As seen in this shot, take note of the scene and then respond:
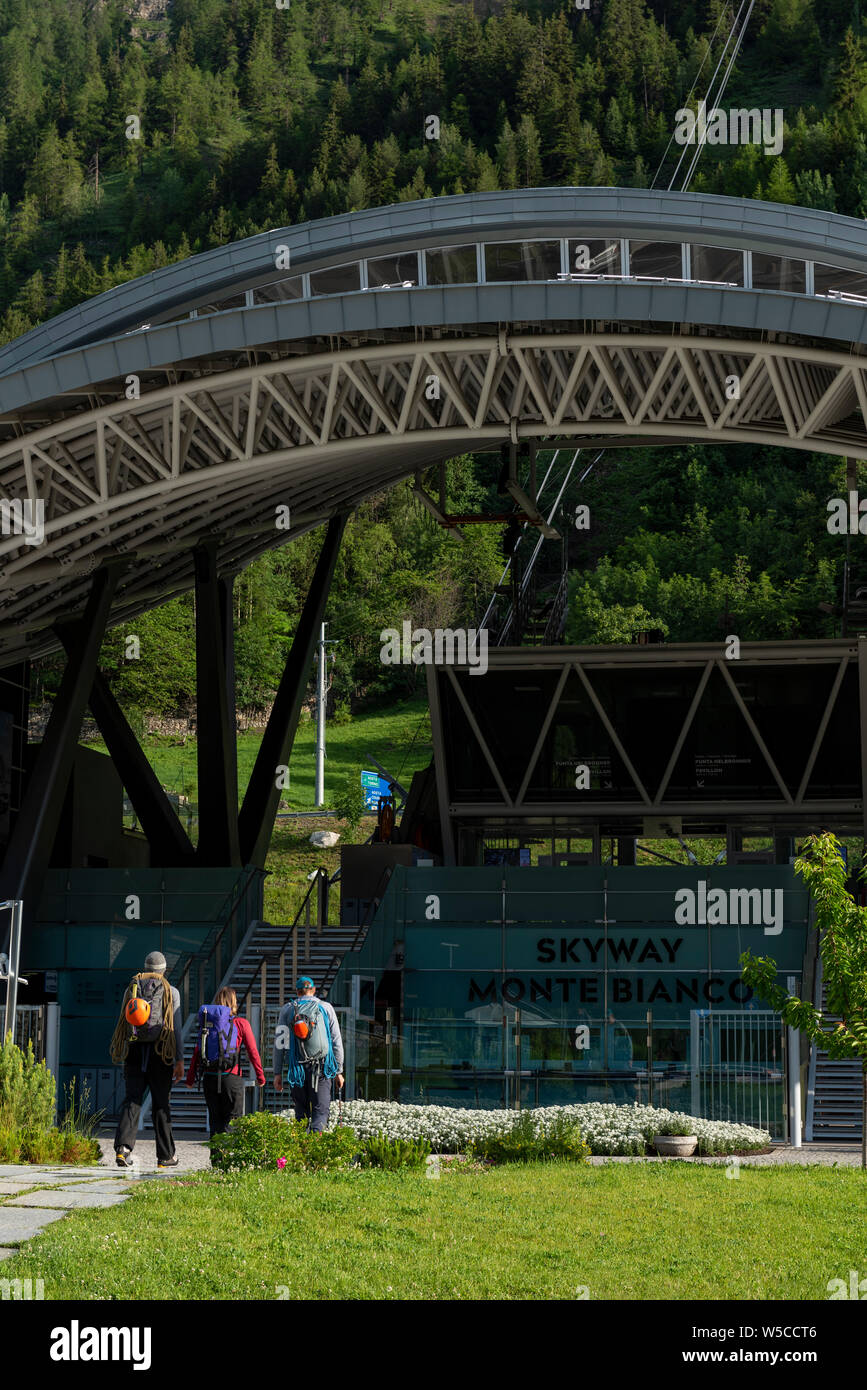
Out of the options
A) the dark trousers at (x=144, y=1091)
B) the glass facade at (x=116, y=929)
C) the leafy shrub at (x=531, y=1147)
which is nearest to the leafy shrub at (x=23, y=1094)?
the dark trousers at (x=144, y=1091)

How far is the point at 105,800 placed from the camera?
43.8 m

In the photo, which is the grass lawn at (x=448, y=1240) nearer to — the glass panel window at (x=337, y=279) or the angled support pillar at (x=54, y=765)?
the glass panel window at (x=337, y=279)

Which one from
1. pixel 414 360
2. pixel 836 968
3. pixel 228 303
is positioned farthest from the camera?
pixel 228 303

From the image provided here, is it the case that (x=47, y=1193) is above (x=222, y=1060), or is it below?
below

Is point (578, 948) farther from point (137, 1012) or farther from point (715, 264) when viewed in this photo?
point (137, 1012)

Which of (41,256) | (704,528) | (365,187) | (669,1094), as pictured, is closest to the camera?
(669,1094)

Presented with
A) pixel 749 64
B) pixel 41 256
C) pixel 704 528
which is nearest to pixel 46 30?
pixel 41 256

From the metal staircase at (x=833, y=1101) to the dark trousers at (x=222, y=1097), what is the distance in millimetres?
8635

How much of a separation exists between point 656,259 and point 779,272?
6.69 ft

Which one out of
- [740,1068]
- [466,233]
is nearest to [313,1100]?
[740,1068]

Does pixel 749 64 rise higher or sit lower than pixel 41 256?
higher

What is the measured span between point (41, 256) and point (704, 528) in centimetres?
8075

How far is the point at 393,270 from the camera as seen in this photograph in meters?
28.0
